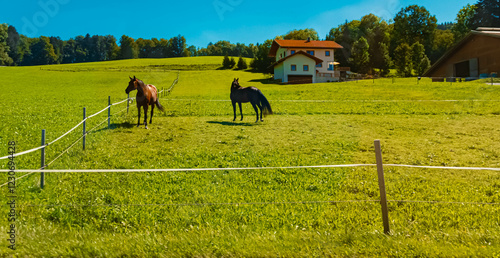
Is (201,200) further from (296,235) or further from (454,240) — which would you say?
(454,240)

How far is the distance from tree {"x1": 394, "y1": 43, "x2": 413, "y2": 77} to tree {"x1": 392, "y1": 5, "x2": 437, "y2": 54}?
23.2 metres

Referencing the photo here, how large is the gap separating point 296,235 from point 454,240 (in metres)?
2.51

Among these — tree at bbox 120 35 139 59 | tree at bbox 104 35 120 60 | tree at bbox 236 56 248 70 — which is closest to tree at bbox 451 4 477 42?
tree at bbox 236 56 248 70

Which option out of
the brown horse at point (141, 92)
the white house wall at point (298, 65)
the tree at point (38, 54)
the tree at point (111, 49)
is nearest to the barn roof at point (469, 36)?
the white house wall at point (298, 65)

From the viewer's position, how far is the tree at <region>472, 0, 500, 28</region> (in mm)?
83250

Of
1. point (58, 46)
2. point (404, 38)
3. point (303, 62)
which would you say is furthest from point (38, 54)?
point (404, 38)

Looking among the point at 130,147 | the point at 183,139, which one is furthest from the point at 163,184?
the point at 183,139

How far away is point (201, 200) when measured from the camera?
295 inches

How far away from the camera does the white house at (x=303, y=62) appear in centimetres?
6278

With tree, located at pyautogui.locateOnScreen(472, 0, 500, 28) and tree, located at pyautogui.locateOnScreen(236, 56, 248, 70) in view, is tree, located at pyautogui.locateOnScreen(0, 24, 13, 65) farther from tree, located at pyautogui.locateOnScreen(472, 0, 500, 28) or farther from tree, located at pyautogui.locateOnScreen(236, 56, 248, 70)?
tree, located at pyautogui.locateOnScreen(472, 0, 500, 28)

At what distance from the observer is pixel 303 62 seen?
64.1m

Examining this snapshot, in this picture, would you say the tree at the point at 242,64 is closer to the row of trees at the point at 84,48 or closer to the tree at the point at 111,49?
the row of trees at the point at 84,48

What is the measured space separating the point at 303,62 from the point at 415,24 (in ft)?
169

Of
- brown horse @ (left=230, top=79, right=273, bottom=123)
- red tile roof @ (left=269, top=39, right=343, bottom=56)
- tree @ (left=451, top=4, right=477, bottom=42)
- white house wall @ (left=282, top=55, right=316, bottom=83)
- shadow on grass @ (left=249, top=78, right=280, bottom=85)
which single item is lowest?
brown horse @ (left=230, top=79, right=273, bottom=123)
